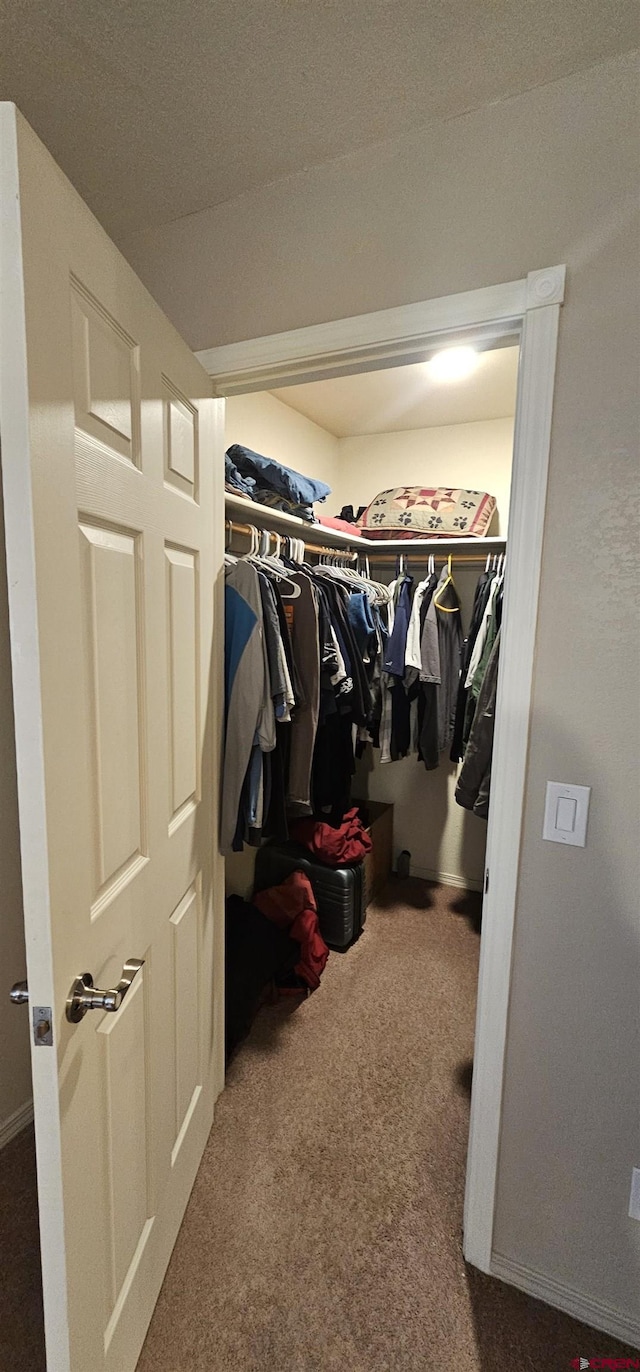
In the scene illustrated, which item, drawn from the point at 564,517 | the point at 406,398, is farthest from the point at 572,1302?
the point at 406,398

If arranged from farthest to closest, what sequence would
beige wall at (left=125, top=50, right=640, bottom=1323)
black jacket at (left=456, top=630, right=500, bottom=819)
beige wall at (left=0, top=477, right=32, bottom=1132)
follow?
black jacket at (left=456, top=630, right=500, bottom=819) → beige wall at (left=0, top=477, right=32, bottom=1132) → beige wall at (left=125, top=50, right=640, bottom=1323)

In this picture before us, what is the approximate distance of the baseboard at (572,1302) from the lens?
3.72ft

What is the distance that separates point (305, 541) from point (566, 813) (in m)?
1.81

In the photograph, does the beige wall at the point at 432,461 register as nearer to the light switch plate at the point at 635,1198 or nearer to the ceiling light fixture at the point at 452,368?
the ceiling light fixture at the point at 452,368

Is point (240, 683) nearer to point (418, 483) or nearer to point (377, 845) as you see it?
point (377, 845)

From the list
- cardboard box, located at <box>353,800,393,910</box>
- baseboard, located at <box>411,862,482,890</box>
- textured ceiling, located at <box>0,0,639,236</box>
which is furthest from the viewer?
baseboard, located at <box>411,862,482,890</box>

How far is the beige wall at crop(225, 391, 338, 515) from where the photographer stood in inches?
88.6

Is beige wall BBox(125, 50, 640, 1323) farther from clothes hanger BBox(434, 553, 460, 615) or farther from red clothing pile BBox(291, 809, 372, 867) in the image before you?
clothes hanger BBox(434, 553, 460, 615)

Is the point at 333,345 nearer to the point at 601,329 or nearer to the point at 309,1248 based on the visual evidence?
the point at 601,329

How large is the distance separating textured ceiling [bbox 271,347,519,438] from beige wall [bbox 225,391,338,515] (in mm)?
60

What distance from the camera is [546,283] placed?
100 centimetres

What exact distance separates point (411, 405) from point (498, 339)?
1586 millimetres

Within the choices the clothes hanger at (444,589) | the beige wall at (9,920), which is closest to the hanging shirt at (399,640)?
the clothes hanger at (444,589)

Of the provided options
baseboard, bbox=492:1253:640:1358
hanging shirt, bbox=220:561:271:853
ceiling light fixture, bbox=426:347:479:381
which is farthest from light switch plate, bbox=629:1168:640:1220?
ceiling light fixture, bbox=426:347:479:381
